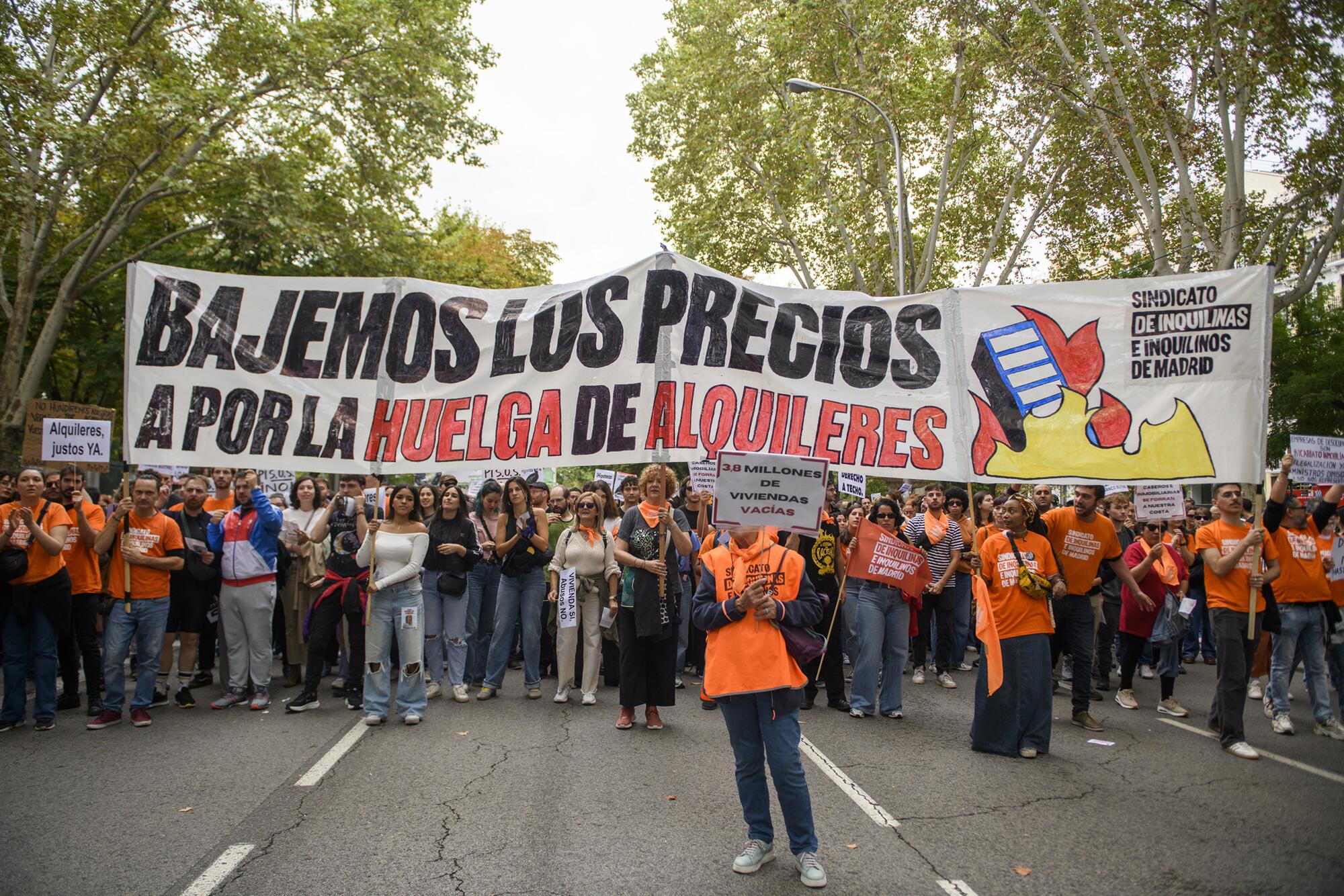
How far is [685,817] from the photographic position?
5242mm

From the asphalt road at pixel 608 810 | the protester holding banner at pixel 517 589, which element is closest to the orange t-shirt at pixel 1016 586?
the asphalt road at pixel 608 810

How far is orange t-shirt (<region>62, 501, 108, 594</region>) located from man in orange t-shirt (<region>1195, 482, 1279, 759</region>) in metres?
8.64

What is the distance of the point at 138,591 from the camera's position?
7.59 meters

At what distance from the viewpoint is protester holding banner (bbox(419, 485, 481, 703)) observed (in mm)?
8602

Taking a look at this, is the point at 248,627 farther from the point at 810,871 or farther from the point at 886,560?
the point at 810,871

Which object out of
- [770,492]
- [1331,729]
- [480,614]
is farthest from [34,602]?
[1331,729]

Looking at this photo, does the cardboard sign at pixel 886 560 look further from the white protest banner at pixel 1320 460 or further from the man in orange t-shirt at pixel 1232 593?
the white protest banner at pixel 1320 460

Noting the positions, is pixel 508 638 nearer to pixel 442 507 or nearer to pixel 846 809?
pixel 442 507

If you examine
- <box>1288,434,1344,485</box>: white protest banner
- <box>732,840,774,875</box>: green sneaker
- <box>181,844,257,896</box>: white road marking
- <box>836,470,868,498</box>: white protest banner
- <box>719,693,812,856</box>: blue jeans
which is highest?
<box>1288,434,1344,485</box>: white protest banner

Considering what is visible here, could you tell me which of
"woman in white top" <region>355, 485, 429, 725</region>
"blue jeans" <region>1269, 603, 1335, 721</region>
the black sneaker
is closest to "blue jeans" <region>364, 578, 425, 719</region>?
"woman in white top" <region>355, 485, 429, 725</region>

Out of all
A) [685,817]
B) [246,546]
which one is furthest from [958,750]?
[246,546]

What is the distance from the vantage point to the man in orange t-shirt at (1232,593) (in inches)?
269

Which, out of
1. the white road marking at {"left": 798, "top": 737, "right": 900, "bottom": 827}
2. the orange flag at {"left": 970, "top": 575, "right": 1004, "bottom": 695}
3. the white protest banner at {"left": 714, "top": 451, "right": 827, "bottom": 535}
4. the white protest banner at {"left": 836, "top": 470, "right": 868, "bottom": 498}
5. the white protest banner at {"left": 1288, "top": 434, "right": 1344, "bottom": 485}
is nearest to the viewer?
the white protest banner at {"left": 714, "top": 451, "right": 827, "bottom": 535}

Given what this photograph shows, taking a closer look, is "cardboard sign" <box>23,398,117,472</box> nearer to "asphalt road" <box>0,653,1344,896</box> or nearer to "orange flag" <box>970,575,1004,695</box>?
"asphalt road" <box>0,653,1344,896</box>
